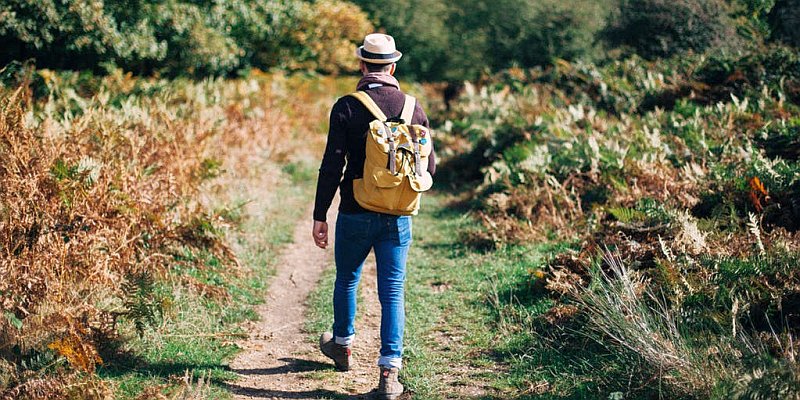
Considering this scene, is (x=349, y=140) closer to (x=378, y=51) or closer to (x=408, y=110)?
(x=408, y=110)

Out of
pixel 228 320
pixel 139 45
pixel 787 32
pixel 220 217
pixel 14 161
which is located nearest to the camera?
pixel 14 161

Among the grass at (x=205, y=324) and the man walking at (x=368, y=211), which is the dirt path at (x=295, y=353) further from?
the man walking at (x=368, y=211)

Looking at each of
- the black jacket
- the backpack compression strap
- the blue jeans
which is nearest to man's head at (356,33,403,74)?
the black jacket

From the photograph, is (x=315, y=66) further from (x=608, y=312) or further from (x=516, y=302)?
(x=608, y=312)

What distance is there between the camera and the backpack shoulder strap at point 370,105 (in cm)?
446

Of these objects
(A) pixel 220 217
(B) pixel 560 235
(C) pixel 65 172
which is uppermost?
(C) pixel 65 172

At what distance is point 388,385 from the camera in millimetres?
4652

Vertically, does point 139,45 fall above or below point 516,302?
above

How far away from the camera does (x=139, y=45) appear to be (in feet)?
44.2

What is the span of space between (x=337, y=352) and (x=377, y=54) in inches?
72.6

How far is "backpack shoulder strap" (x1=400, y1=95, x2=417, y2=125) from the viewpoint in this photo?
453cm

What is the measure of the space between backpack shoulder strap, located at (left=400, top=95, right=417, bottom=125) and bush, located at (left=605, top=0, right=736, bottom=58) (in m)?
10.9

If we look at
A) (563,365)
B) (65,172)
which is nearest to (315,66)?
(65,172)

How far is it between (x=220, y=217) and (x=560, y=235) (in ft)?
10.8
